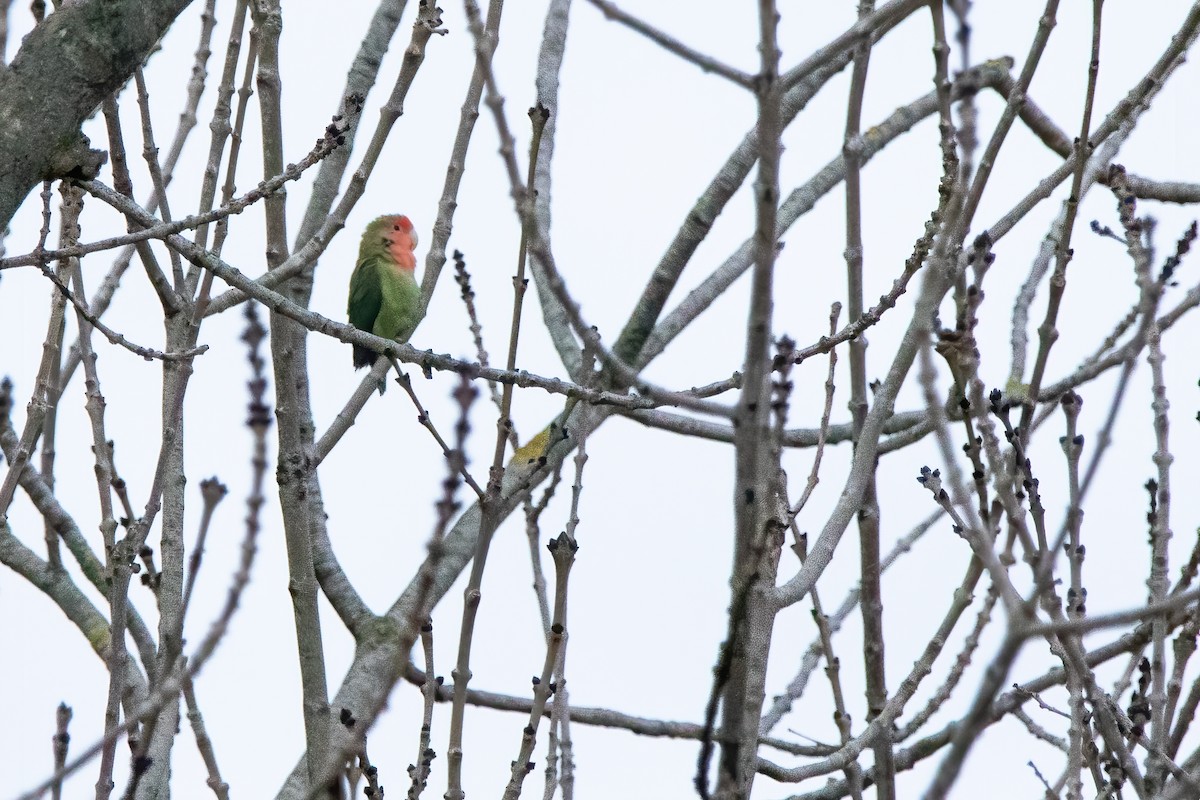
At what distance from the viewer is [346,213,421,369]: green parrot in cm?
704

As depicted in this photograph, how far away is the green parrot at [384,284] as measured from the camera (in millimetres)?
7043

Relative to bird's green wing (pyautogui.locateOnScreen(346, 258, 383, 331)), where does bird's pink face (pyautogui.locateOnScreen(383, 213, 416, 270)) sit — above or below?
above

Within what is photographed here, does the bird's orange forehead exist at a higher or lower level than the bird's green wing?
higher

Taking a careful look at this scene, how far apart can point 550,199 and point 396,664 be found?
10.8ft

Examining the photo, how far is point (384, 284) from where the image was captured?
7.11 metres

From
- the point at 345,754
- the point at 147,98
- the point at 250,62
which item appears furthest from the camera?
the point at 250,62

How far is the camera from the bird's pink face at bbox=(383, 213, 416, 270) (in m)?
7.29

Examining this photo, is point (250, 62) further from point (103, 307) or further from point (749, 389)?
point (749, 389)

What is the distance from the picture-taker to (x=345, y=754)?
1.54 m

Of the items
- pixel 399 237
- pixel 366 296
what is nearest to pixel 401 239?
pixel 399 237

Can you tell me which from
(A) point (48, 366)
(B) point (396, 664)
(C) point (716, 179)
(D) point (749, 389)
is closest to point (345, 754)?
(B) point (396, 664)

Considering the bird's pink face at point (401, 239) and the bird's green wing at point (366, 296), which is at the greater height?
the bird's pink face at point (401, 239)

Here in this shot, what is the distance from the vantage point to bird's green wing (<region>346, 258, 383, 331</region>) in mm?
7098

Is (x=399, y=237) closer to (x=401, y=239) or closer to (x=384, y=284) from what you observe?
(x=401, y=239)
